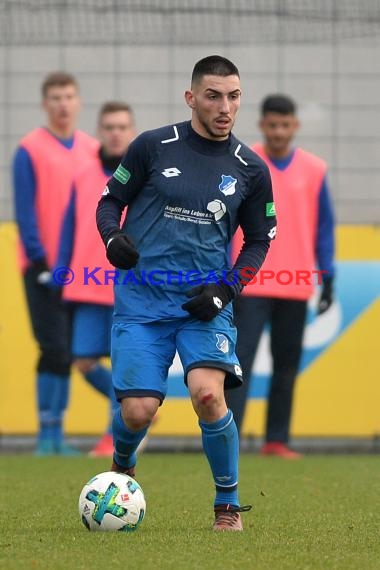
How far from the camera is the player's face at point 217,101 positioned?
6441 millimetres

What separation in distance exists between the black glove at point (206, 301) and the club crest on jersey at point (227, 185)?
0.43 m

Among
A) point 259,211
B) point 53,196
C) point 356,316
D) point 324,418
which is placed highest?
point 259,211

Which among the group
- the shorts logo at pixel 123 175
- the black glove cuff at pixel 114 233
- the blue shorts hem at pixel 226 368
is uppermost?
the shorts logo at pixel 123 175

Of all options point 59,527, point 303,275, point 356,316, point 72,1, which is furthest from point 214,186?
point 72,1

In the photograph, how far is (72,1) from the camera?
15195mm

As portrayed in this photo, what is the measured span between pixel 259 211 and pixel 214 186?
0.98 feet

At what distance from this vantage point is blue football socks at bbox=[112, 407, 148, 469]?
655cm

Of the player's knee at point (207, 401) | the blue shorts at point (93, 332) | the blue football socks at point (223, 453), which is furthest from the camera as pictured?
the blue shorts at point (93, 332)

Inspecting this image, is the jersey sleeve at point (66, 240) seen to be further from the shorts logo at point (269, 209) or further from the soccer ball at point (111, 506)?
the soccer ball at point (111, 506)

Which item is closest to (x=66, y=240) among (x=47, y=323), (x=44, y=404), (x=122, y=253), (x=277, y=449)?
(x=47, y=323)

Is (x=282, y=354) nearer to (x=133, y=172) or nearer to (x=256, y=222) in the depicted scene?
(x=256, y=222)

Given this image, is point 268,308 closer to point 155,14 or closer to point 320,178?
point 320,178

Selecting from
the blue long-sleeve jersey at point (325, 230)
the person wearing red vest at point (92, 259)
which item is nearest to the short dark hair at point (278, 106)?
the blue long-sleeve jersey at point (325, 230)

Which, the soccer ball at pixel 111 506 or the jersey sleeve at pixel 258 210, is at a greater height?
the jersey sleeve at pixel 258 210
